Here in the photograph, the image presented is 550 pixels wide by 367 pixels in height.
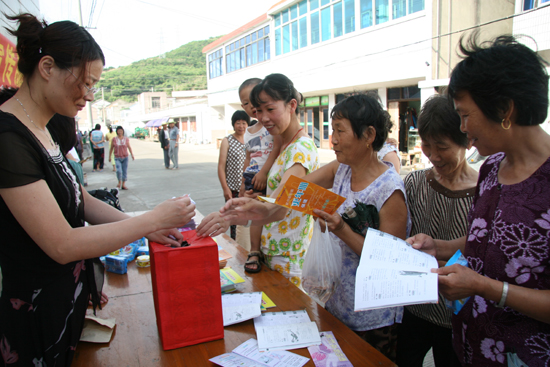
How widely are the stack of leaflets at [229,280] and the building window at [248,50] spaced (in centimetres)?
1954

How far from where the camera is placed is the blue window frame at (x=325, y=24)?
51.2ft

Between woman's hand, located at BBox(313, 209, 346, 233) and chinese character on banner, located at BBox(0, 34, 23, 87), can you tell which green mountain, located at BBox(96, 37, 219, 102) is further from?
woman's hand, located at BBox(313, 209, 346, 233)

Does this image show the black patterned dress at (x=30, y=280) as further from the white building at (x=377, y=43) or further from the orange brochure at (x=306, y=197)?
the white building at (x=377, y=43)

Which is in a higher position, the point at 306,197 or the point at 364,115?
the point at 364,115

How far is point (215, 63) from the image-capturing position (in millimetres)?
28344

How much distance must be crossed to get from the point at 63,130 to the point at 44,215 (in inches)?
25.3

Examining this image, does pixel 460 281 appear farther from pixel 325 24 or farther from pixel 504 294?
pixel 325 24

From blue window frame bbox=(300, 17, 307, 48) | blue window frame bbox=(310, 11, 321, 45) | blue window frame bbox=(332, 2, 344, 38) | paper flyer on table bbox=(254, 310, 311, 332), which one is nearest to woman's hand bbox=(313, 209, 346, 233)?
paper flyer on table bbox=(254, 310, 311, 332)

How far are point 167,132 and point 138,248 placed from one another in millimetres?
11411

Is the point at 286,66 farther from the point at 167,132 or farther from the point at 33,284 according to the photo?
the point at 33,284

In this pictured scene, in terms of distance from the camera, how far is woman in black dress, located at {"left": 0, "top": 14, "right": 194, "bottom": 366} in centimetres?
100

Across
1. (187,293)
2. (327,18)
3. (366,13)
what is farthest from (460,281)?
(327,18)

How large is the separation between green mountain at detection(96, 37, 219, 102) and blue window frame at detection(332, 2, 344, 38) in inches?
1879

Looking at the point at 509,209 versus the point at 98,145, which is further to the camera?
the point at 98,145
